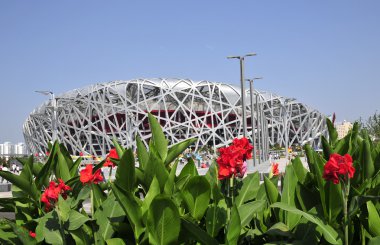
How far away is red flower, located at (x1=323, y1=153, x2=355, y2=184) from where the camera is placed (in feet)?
9.53

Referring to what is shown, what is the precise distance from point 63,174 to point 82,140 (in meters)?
66.7

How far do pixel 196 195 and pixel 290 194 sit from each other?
845 mm

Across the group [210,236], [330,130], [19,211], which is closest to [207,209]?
[210,236]

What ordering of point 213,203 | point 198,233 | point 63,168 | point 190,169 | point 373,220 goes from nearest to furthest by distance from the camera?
1. point 198,233
2. point 373,220
3. point 213,203
4. point 190,169
5. point 63,168

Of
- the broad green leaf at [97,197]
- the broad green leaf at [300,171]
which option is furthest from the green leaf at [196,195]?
the broad green leaf at [300,171]

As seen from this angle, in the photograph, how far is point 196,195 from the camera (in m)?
3.58

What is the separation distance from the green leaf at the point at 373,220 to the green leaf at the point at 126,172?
6.11ft

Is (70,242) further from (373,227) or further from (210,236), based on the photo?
(373,227)

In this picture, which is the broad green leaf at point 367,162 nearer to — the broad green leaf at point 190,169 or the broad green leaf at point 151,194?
the broad green leaf at point 190,169

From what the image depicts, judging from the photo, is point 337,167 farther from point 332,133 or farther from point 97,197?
point 97,197

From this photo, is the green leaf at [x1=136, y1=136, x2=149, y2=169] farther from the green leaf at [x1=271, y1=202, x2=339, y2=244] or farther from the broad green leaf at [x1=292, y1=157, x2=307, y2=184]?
the broad green leaf at [x1=292, y1=157, x2=307, y2=184]

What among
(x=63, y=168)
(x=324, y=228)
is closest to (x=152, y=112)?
(x=63, y=168)

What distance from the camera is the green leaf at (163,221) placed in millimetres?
3133

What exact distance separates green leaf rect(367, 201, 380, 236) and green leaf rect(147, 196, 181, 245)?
1.49 meters
